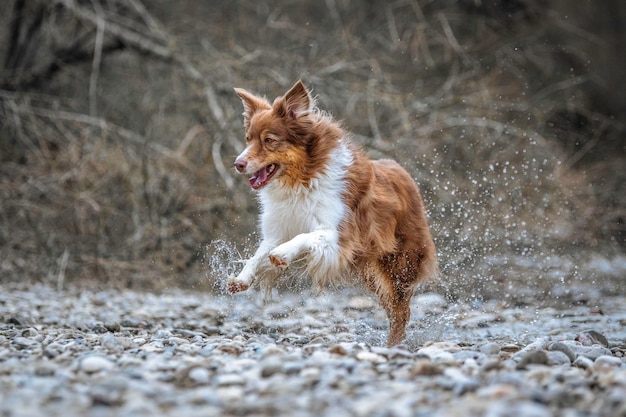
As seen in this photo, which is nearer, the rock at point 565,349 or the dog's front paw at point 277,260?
the rock at point 565,349

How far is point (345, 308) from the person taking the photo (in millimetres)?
9555

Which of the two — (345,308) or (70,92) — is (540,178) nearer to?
(345,308)

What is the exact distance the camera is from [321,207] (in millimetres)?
6461

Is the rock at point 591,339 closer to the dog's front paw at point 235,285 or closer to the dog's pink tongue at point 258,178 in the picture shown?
the dog's front paw at point 235,285

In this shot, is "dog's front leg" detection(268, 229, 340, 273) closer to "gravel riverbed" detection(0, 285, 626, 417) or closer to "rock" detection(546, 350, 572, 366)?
"gravel riverbed" detection(0, 285, 626, 417)

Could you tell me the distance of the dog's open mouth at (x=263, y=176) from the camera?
255 inches

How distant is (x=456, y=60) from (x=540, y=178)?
2902 millimetres

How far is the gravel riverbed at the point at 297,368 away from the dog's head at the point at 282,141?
1318 mm

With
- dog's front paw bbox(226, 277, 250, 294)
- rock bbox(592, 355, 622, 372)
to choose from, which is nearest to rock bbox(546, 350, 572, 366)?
rock bbox(592, 355, 622, 372)

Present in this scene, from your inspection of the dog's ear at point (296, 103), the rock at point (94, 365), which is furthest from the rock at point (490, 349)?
the rock at point (94, 365)

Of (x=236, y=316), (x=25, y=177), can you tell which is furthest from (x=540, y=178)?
(x=25, y=177)

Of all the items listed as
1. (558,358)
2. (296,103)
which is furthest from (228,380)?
(296,103)

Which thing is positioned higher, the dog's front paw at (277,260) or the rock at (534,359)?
the dog's front paw at (277,260)

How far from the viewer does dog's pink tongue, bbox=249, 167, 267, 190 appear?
647 centimetres
